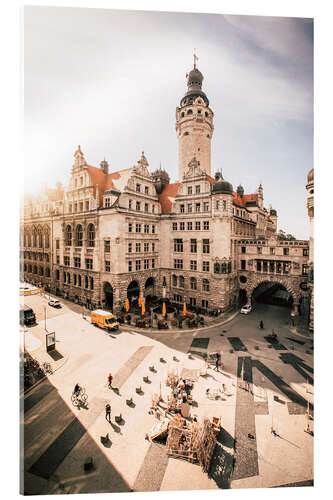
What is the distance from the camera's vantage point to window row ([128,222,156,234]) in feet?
82.6

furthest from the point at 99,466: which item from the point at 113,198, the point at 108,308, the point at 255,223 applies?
the point at 255,223

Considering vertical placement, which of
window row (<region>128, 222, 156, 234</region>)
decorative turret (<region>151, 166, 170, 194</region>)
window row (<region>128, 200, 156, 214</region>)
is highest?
decorative turret (<region>151, 166, 170, 194</region>)

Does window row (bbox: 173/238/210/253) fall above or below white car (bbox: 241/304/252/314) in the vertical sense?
above

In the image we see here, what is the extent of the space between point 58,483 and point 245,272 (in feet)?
83.8

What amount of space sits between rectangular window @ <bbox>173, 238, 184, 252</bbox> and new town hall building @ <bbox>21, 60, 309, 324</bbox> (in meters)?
0.14

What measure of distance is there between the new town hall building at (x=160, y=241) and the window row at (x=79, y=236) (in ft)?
0.41

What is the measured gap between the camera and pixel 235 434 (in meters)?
9.34

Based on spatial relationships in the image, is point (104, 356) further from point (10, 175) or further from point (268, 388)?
point (10, 175)

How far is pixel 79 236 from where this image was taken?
27.8 m

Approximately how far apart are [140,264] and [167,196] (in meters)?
11.2

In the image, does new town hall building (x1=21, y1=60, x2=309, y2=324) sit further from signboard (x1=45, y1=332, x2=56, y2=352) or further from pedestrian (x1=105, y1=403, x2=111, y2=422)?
pedestrian (x1=105, y1=403, x2=111, y2=422)

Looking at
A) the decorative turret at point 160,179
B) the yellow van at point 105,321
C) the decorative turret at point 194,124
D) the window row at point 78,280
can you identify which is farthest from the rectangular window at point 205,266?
the decorative turret at point 194,124

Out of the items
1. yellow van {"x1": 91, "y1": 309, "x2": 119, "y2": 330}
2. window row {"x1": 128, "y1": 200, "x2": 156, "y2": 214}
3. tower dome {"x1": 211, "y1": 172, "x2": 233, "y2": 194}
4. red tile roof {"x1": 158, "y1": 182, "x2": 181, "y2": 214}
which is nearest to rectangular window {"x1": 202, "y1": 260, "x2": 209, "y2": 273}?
tower dome {"x1": 211, "y1": 172, "x2": 233, "y2": 194}

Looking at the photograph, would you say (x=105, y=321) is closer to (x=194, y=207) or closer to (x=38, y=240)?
(x=194, y=207)
